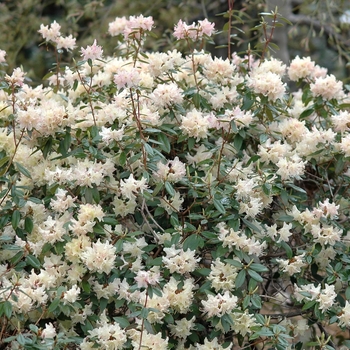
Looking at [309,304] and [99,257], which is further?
[309,304]

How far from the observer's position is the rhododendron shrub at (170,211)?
2340 mm

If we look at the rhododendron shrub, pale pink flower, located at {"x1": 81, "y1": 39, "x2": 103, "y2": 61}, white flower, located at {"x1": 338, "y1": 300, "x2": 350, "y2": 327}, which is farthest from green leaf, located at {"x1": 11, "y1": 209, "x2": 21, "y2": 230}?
white flower, located at {"x1": 338, "y1": 300, "x2": 350, "y2": 327}

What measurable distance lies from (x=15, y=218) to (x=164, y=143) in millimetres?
633

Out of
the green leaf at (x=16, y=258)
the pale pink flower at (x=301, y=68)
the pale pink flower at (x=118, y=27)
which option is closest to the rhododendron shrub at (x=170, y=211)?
the green leaf at (x=16, y=258)

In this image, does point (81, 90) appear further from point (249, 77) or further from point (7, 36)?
point (7, 36)

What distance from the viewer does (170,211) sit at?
2.57 metres

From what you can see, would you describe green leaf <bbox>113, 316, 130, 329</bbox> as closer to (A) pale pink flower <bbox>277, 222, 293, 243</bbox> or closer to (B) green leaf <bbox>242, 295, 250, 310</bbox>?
(B) green leaf <bbox>242, 295, 250, 310</bbox>

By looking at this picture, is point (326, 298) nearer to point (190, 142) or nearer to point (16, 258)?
point (190, 142)

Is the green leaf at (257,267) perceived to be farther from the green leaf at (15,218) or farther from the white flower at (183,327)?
the green leaf at (15,218)

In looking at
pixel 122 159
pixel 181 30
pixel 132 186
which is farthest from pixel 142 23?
pixel 132 186

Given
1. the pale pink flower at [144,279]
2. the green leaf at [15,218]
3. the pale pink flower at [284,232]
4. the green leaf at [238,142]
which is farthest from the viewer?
the green leaf at [238,142]

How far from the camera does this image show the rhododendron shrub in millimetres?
2340

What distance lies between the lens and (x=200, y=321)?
2611 millimetres

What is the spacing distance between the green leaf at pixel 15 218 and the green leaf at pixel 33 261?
13 centimetres
